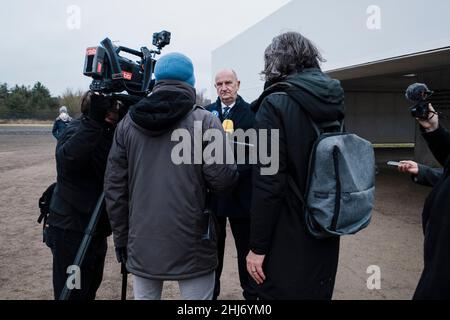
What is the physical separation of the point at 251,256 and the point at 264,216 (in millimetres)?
241

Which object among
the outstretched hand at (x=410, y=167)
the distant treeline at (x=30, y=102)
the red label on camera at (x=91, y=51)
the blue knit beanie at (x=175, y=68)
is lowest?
the outstretched hand at (x=410, y=167)

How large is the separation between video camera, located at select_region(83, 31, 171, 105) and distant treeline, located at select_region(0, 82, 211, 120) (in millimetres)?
39382

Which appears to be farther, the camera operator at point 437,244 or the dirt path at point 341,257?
the dirt path at point 341,257

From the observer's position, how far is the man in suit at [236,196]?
2.62 metres

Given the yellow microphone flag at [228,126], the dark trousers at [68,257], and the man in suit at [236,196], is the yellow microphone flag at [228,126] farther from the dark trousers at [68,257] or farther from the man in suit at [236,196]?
the dark trousers at [68,257]

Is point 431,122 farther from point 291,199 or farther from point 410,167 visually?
point 291,199

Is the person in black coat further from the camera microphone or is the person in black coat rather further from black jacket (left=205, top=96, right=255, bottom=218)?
black jacket (left=205, top=96, right=255, bottom=218)

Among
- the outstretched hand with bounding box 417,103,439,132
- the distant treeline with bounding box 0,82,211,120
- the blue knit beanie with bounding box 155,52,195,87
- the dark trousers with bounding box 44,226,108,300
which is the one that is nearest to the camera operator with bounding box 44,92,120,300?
the dark trousers with bounding box 44,226,108,300

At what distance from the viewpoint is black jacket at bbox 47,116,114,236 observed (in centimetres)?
214

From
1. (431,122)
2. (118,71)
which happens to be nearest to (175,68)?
(118,71)

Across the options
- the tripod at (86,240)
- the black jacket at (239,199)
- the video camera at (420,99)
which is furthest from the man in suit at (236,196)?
the video camera at (420,99)

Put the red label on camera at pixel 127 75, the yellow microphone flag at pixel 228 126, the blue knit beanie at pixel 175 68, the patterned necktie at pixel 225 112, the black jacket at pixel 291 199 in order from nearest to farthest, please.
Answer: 1. the black jacket at pixel 291 199
2. the blue knit beanie at pixel 175 68
3. the red label on camera at pixel 127 75
4. the yellow microphone flag at pixel 228 126
5. the patterned necktie at pixel 225 112

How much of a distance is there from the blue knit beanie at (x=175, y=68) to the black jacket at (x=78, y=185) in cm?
51

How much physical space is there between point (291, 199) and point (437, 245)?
63cm
